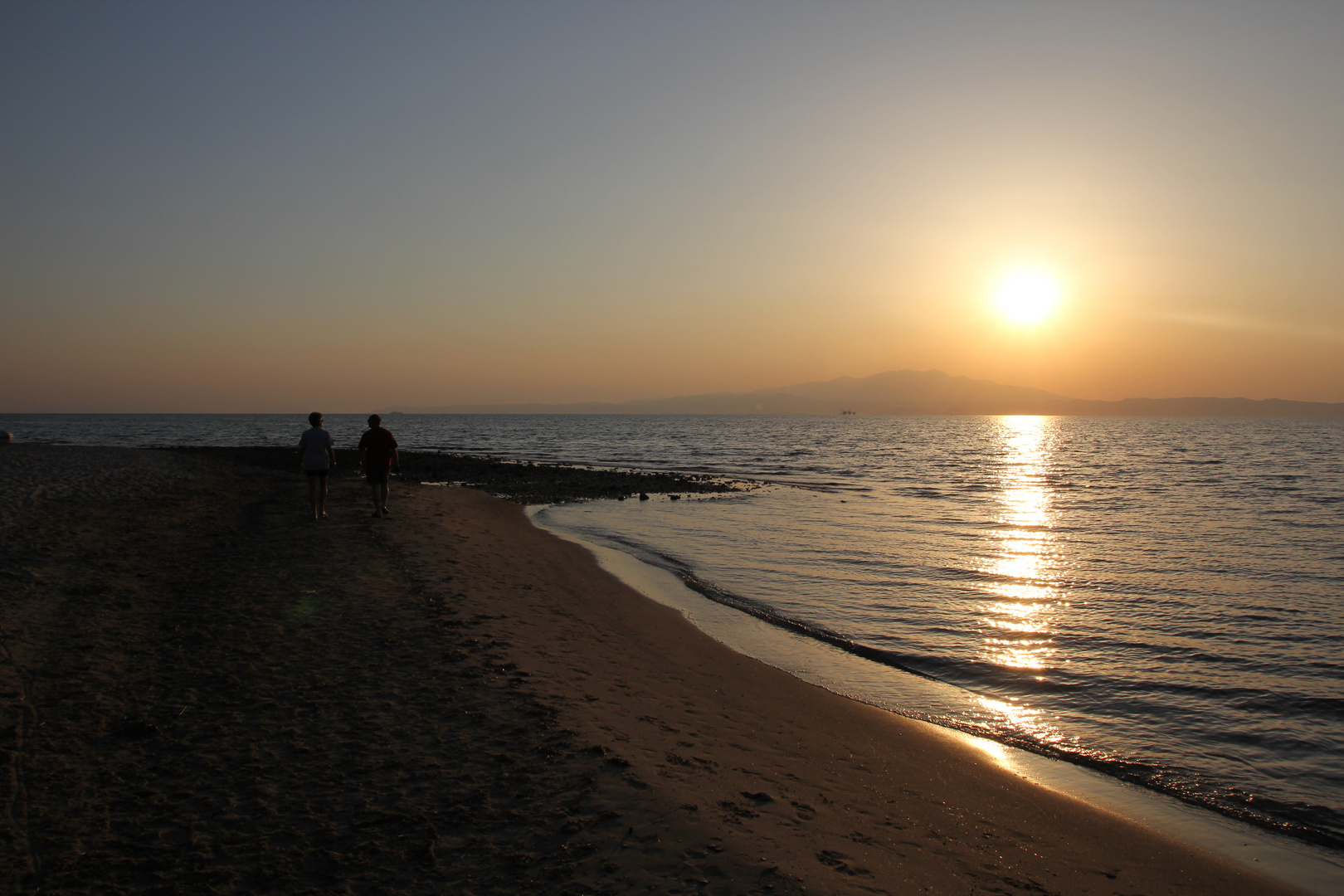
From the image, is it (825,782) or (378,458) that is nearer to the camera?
(825,782)

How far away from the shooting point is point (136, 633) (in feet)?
27.5

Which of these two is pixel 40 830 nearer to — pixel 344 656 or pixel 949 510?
pixel 344 656

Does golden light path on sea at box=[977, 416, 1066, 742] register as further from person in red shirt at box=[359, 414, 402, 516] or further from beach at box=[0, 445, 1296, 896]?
person in red shirt at box=[359, 414, 402, 516]

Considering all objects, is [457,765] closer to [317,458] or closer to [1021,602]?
[1021,602]

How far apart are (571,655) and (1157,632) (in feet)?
32.4

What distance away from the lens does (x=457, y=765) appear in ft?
18.3

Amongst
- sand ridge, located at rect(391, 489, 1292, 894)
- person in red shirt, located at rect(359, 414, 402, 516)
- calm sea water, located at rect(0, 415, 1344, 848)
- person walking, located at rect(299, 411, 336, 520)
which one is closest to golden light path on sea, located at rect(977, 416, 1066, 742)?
calm sea water, located at rect(0, 415, 1344, 848)

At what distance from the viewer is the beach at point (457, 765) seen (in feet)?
14.3

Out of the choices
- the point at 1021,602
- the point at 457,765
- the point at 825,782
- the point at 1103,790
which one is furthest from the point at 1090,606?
the point at 457,765

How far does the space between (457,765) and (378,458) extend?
13593 millimetres

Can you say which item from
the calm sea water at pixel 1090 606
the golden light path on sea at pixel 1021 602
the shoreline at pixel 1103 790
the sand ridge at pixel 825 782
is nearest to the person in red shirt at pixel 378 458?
the calm sea water at pixel 1090 606

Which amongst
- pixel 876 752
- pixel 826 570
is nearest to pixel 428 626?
pixel 876 752

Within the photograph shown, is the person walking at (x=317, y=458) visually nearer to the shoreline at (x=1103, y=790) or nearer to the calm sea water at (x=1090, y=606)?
the calm sea water at (x=1090, y=606)

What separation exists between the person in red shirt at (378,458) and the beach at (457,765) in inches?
256
